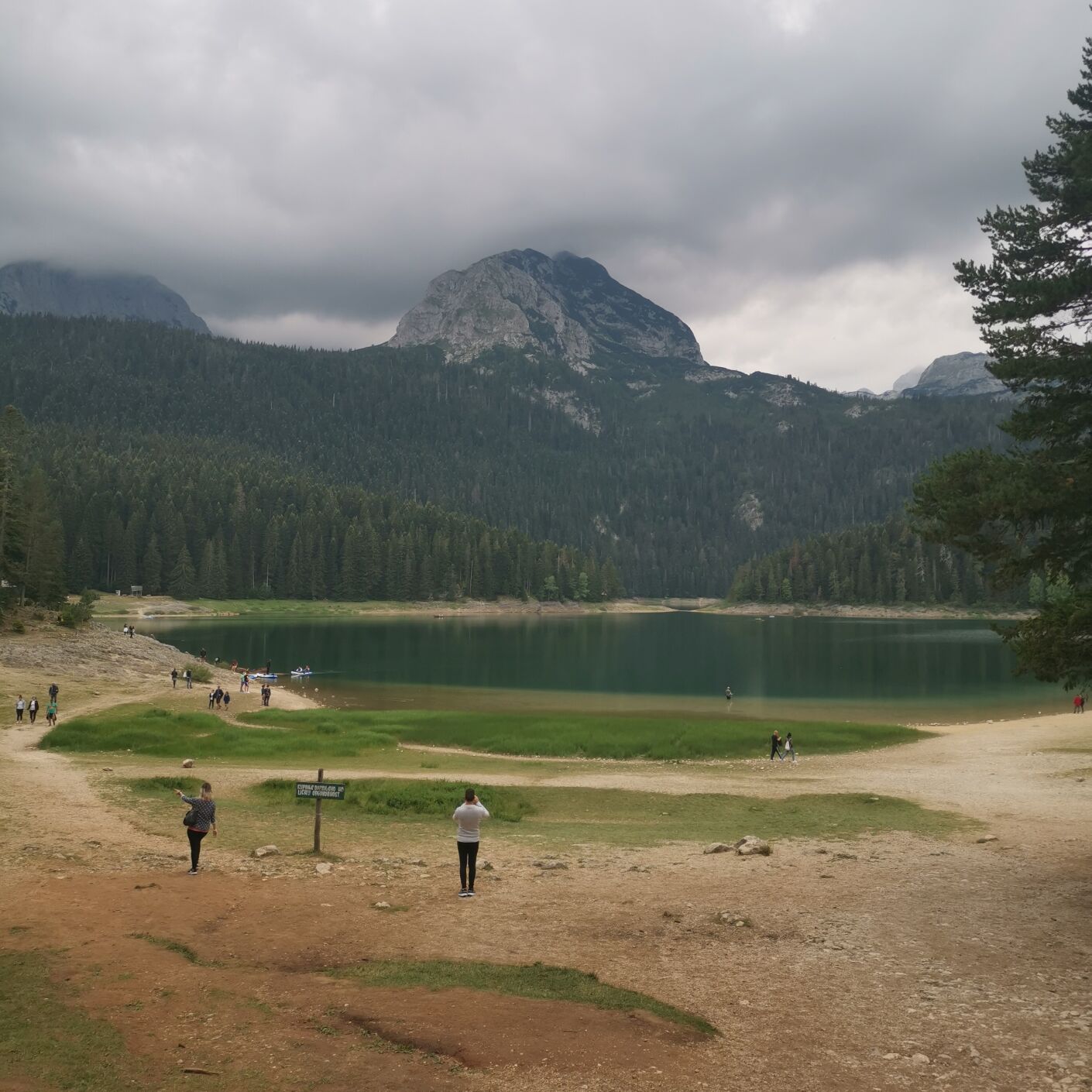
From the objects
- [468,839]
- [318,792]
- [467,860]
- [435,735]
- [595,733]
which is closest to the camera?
[468,839]

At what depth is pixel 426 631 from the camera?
15588 centimetres

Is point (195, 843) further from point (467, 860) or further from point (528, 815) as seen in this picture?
point (528, 815)

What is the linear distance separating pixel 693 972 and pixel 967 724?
5705cm

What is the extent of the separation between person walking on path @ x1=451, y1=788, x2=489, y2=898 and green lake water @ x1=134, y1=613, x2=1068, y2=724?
24156mm

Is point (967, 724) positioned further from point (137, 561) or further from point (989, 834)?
point (137, 561)

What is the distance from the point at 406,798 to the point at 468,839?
12.3 meters

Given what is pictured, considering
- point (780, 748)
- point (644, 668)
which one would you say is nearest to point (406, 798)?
point (780, 748)

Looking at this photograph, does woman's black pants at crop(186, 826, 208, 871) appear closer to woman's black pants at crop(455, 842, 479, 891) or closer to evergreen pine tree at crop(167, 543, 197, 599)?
woman's black pants at crop(455, 842, 479, 891)

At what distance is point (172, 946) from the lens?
1404 cm

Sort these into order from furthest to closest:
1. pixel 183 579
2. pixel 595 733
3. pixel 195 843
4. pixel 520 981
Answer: pixel 183 579
pixel 595 733
pixel 195 843
pixel 520 981

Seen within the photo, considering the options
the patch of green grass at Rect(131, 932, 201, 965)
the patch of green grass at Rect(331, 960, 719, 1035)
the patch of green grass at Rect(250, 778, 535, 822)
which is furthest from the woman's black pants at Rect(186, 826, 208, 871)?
the patch of green grass at Rect(250, 778, 535, 822)

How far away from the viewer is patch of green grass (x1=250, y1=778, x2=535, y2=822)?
2928 cm

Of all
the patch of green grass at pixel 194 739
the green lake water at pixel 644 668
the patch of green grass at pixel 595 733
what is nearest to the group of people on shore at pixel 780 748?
the patch of green grass at pixel 595 733

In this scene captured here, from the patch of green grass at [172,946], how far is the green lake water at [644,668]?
100 feet
